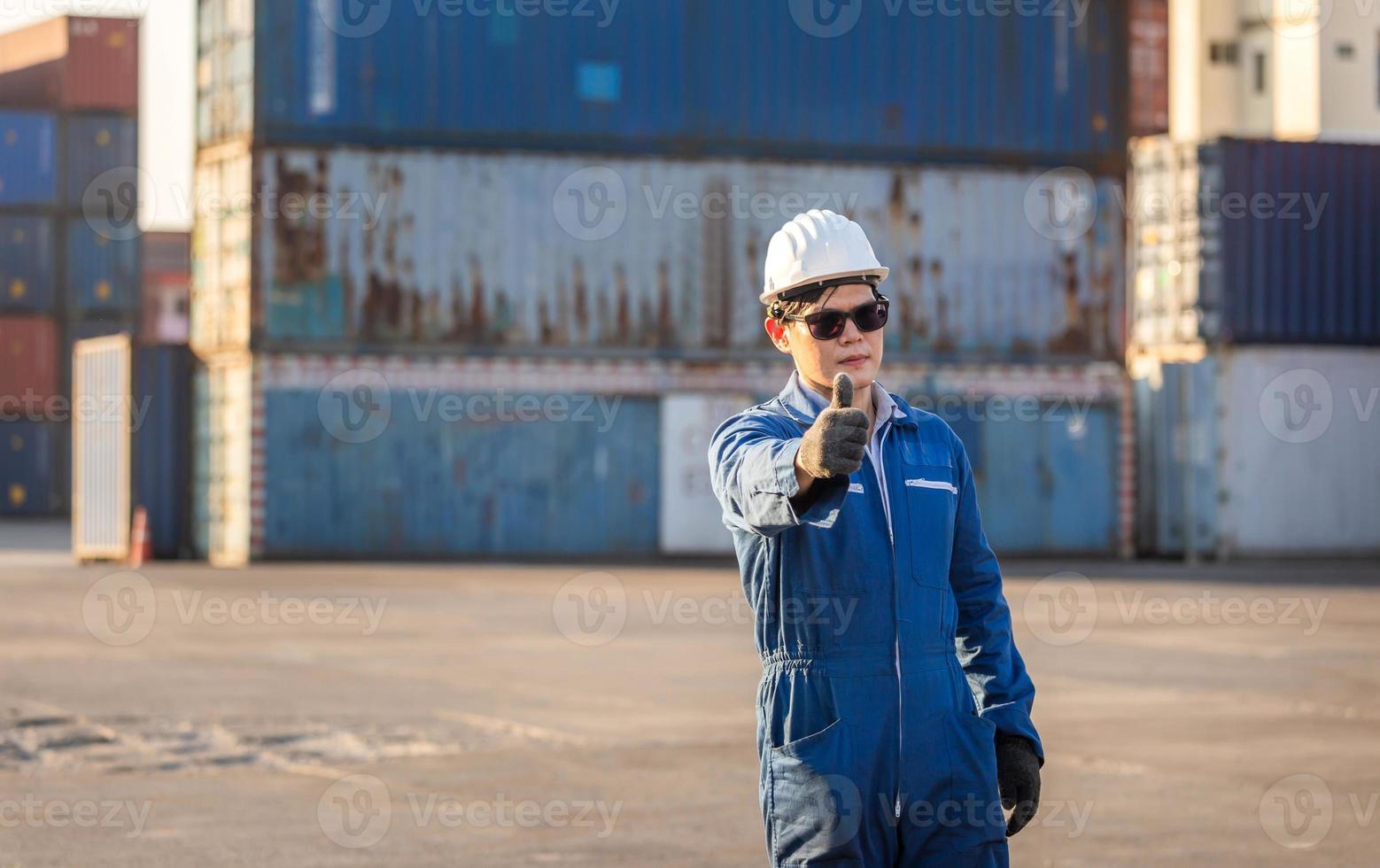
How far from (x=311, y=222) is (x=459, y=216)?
203cm

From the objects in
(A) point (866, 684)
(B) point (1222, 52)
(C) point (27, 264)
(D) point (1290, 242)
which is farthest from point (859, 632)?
(B) point (1222, 52)

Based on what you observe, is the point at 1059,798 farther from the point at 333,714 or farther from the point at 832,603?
the point at 832,603

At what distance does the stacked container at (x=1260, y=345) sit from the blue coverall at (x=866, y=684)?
1055 inches

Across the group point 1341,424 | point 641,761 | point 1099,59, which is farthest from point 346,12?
point 641,761

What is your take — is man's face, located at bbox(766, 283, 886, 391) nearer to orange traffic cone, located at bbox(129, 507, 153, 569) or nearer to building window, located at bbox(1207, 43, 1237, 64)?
orange traffic cone, located at bbox(129, 507, 153, 569)

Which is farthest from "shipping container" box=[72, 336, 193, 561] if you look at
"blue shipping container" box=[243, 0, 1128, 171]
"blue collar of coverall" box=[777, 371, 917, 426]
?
"blue collar of coverall" box=[777, 371, 917, 426]

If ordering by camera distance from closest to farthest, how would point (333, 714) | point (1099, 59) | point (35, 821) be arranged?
1. point (35, 821)
2. point (333, 714)
3. point (1099, 59)

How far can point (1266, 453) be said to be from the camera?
98.9 feet

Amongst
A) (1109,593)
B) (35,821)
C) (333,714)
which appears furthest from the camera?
(1109,593)

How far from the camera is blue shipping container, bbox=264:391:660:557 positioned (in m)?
28.7

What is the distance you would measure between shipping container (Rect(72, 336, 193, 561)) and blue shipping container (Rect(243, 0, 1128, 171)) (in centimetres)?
376

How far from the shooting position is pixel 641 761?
34.2ft

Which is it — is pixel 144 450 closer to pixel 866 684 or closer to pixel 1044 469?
pixel 1044 469

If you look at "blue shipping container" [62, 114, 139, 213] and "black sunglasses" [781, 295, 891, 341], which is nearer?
"black sunglasses" [781, 295, 891, 341]
